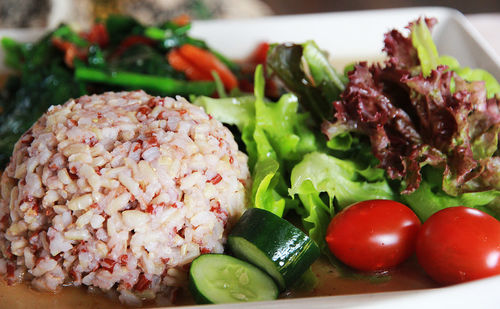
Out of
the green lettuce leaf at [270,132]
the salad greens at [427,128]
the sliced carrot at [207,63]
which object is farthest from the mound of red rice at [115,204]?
the sliced carrot at [207,63]

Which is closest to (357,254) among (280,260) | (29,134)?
(280,260)

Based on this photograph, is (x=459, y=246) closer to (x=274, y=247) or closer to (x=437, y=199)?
(x=437, y=199)

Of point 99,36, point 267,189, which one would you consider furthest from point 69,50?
point 267,189

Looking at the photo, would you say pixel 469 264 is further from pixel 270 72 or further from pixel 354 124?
pixel 270 72

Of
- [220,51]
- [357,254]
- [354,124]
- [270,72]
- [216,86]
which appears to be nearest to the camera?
[357,254]

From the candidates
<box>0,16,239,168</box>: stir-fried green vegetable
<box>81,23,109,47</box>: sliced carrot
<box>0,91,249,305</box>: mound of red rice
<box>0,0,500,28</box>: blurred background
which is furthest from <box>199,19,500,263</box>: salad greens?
<box>0,0,500,28</box>: blurred background

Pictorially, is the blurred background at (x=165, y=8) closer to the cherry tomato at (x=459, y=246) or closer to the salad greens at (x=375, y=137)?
the salad greens at (x=375, y=137)
